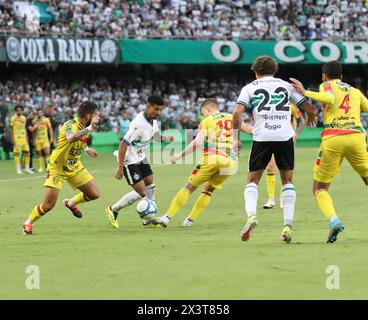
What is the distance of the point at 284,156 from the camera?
1254 centimetres

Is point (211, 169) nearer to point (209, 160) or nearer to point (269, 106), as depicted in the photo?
point (209, 160)

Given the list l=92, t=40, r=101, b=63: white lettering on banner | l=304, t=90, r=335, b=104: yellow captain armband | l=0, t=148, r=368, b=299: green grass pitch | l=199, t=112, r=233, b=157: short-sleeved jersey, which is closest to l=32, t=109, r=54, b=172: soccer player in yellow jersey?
l=0, t=148, r=368, b=299: green grass pitch

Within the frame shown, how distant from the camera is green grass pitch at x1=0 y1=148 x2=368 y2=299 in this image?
30.0ft

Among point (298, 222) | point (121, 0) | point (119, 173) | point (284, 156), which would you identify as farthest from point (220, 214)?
point (121, 0)

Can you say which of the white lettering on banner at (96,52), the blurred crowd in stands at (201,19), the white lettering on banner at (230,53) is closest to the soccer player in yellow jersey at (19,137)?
the blurred crowd in stands at (201,19)

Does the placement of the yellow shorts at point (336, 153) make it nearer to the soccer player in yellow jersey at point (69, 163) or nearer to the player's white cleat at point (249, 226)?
the player's white cleat at point (249, 226)

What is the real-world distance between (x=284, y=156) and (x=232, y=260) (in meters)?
2.05

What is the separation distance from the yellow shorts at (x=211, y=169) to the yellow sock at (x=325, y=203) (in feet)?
10.2

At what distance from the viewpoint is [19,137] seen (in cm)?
3234

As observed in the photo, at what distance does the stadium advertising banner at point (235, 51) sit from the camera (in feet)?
160

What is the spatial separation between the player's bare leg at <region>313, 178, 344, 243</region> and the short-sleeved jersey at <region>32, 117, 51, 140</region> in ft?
68.2

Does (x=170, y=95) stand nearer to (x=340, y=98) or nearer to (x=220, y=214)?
(x=220, y=214)

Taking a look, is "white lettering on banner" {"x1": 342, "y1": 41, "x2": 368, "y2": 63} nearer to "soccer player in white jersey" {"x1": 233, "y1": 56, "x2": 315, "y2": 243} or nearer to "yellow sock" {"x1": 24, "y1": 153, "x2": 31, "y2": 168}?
"yellow sock" {"x1": 24, "y1": 153, "x2": 31, "y2": 168}

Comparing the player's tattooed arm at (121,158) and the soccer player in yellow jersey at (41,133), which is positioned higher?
the player's tattooed arm at (121,158)
